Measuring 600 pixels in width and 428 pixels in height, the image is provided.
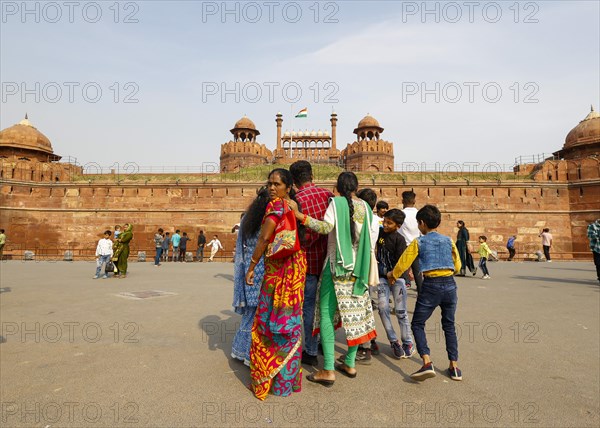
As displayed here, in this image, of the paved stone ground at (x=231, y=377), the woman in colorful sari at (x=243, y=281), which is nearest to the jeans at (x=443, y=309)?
the paved stone ground at (x=231, y=377)

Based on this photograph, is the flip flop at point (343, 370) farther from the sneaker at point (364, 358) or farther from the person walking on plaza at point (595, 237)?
the person walking on plaza at point (595, 237)

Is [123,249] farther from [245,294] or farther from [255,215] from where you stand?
[255,215]

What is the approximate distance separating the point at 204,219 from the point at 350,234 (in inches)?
775

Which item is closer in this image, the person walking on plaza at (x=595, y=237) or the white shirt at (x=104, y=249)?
the person walking on plaza at (x=595, y=237)

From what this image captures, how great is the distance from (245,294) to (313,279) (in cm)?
63

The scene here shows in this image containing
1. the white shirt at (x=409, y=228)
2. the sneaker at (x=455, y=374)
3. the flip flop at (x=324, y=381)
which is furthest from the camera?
the white shirt at (x=409, y=228)

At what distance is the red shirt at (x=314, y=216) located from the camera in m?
2.96

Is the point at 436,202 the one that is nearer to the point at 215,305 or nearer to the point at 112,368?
the point at 215,305

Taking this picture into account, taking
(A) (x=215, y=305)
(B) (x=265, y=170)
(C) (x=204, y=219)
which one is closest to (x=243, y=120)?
(B) (x=265, y=170)

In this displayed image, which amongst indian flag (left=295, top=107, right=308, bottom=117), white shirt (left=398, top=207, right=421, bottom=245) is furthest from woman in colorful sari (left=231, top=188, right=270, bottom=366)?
indian flag (left=295, top=107, right=308, bottom=117)

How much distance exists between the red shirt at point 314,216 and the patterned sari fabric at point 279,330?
0.34 m

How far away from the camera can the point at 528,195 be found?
21.0 meters

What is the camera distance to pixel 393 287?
377 cm

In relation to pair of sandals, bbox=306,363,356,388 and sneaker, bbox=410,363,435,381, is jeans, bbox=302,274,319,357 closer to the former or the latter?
pair of sandals, bbox=306,363,356,388
